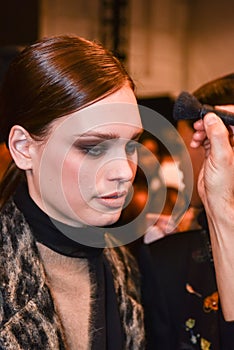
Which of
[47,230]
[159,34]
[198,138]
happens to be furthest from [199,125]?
[159,34]

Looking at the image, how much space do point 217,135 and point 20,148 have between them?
0.93ft

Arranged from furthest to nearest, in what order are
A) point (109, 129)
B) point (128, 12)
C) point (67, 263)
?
point (128, 12) < point (67, 263) < point (109, 129)

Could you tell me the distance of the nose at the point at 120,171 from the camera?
966 millimetres

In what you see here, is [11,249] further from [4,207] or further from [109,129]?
[109,129]

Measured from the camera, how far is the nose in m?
0.97

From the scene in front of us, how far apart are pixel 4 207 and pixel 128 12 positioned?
2617 millimetres

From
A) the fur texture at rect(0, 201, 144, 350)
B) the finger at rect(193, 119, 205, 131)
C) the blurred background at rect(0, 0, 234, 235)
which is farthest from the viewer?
the blurred background at rect(0, 0, 234, 235)

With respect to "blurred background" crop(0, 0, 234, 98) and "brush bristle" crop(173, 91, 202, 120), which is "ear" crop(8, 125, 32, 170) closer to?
"brush bristle" crop(173, 91, 202, 120)

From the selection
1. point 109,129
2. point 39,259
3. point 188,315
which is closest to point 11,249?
point 39,259

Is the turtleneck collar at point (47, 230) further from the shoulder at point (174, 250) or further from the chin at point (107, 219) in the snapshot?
the shoulder at point (174, 250)

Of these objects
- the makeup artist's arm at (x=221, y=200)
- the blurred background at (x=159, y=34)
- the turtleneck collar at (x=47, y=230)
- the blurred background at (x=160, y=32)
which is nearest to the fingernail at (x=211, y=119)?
the makeup artist's arm at (x=221, y=200)

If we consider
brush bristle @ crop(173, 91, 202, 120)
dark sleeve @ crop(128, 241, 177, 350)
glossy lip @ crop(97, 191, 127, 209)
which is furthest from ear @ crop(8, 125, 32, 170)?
dark sleeve @ crop(128, 241, 177, 350)

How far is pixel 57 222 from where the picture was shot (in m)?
1.03

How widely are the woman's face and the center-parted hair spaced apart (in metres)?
0.02
